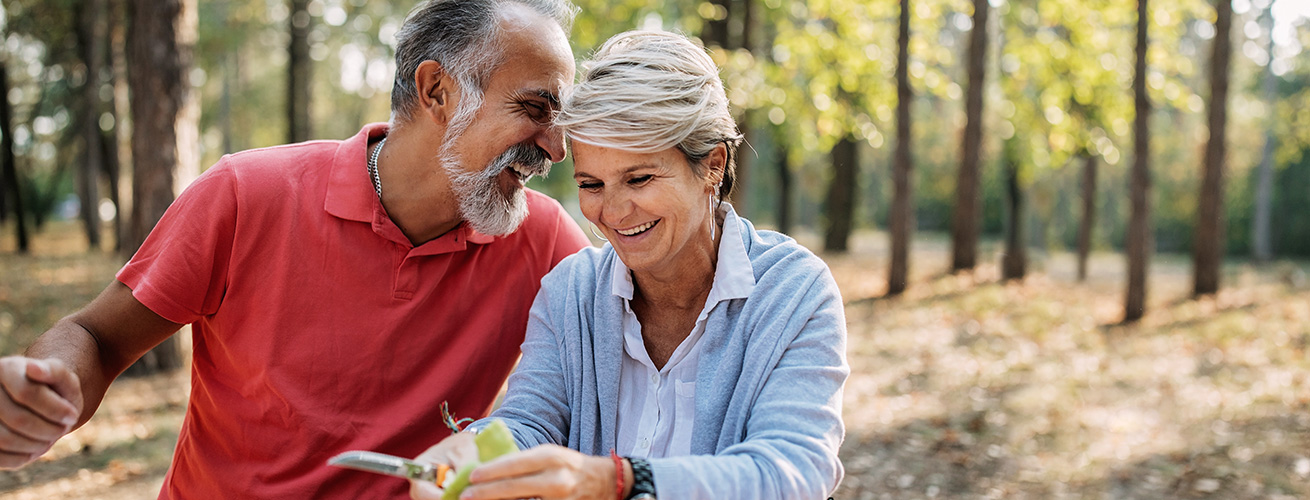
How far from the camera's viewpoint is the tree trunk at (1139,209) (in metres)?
11.9

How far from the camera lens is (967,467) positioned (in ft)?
21.7

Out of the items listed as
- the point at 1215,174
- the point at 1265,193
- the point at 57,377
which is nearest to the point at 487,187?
the point at 57,377

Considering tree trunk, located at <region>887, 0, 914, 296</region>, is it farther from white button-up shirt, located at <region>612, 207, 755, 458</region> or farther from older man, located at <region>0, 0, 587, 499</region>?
white button-up shirt, located at <region>612, 207, 755, 458</region>

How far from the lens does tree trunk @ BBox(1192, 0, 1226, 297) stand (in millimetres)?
13141

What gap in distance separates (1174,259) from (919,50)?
20.9 meters

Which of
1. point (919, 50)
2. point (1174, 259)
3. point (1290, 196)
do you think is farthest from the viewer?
point (1174, 259)

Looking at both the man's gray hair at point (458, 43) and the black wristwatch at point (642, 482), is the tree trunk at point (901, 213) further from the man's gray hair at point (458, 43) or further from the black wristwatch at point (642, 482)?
the black wristwatch at point (642, 482)

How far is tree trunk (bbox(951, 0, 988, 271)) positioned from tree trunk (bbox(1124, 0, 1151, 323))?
7.62ft

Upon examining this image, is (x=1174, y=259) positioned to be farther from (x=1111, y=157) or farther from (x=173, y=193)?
(x=173, y=193)

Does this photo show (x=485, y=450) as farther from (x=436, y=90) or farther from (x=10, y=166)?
(x=10, y=166)

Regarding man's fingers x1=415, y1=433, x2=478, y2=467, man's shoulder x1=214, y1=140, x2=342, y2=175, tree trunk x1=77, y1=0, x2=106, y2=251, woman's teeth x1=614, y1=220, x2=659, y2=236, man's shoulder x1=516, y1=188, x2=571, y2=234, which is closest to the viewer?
man's fingers x1=415, y1=433, x2=478, y2=467

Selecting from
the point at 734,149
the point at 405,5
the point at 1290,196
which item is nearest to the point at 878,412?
the point at 734,149

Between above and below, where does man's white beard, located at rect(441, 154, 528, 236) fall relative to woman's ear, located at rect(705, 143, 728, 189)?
→ below

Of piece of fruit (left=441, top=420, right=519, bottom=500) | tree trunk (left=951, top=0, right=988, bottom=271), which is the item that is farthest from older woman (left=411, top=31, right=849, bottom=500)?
tree trunk (left=951, top=0, right=988, bottom=271)
